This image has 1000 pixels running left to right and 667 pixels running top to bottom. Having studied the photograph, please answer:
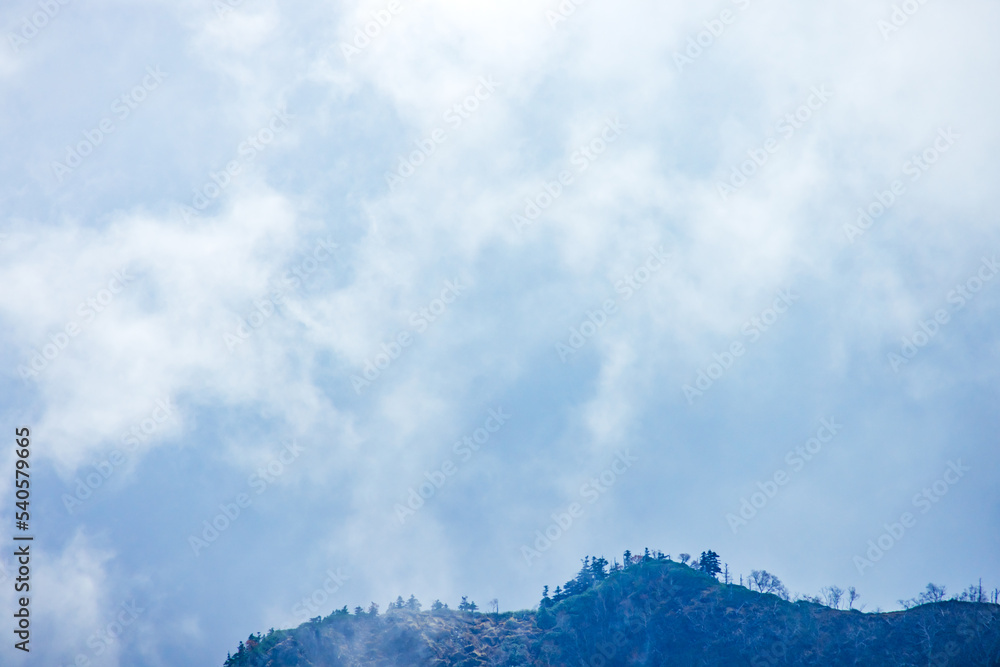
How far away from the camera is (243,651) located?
135 metres

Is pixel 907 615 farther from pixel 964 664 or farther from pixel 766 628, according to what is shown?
pixel 766 628

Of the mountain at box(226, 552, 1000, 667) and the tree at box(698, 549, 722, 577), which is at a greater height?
the tree at box(698, 549, 722, 577)

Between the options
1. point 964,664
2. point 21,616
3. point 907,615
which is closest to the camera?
point 21,616

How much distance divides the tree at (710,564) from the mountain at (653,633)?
467 centimetres

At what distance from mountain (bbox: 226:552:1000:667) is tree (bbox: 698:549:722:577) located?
4.67 m

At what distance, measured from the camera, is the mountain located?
12738 centimetres

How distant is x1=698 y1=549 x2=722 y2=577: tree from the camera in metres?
148

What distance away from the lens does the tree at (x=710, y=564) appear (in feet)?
485

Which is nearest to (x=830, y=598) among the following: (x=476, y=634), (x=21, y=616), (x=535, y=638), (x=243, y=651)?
(x=535, y=638)

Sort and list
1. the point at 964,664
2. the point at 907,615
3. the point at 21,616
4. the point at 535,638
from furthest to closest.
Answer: the point at 535,638, the point at 907,615, the point at 964,664, the point at 21,616

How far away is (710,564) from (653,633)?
1823 cm

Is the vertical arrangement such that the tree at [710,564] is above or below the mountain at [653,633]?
above

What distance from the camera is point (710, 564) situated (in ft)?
486

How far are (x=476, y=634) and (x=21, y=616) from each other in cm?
6917
